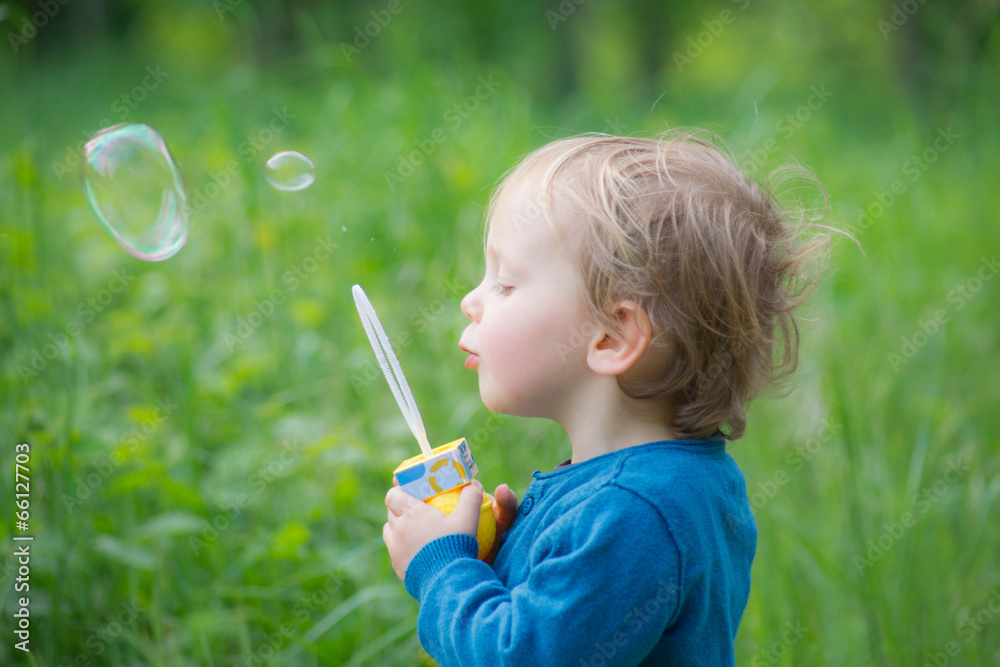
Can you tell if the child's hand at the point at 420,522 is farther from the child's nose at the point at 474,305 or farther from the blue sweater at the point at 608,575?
the child's nose at the point at 474,305

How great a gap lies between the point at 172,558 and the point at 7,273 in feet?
3.50

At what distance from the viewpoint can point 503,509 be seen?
1247 mm

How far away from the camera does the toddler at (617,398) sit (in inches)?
38.6

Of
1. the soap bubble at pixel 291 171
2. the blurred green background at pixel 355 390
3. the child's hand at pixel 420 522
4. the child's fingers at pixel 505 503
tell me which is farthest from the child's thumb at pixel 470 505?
the soap bubble at pixel 291 171

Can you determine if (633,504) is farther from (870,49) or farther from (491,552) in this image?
(870,49)

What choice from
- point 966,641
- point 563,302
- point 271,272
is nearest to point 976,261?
point 966,641

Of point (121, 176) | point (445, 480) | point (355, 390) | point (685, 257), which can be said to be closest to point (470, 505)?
point (445, 480)

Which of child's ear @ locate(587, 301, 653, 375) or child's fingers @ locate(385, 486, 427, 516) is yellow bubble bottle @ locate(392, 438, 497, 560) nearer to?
child's fingers @ locate(385, 486, 427, 516)

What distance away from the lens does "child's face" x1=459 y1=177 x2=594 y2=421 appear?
44.4 inches

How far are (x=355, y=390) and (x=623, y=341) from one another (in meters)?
1.25

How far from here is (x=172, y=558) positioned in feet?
6.67

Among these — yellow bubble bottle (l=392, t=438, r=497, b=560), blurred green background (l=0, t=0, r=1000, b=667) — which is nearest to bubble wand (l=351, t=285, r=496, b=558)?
yellow bubble bottle (l=392, t=438, r=497, b=560)

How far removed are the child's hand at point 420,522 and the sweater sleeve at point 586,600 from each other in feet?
0.31

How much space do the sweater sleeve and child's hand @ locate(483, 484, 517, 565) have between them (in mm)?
208
